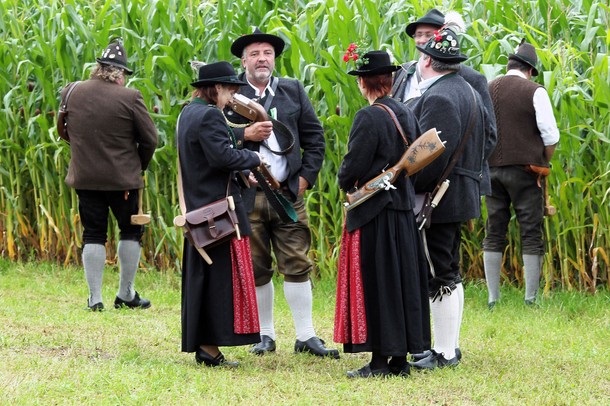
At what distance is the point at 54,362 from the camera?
6.70 metres

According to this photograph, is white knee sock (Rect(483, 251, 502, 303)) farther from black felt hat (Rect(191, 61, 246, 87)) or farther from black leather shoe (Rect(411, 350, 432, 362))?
black felt hat (Rect(191, 61, 246, 87))

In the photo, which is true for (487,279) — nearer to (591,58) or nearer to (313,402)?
(591,58)

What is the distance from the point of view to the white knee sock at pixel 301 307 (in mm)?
7352

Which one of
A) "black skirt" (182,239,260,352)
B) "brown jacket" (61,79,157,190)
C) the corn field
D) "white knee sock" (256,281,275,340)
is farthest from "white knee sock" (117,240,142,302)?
"black skirt" (182,239,260,352)

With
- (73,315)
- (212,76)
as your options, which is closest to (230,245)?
(212,76)

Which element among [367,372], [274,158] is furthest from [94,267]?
[367,372]

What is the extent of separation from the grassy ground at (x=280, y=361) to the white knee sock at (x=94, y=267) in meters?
0.18

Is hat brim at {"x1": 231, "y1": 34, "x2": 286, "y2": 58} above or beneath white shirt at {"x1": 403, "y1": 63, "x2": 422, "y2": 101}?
above

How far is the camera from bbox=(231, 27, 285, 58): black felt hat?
284 inches

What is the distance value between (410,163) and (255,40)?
1489mm

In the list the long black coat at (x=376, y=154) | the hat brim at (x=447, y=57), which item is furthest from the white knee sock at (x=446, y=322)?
the hat brim at (x=447, y=57)

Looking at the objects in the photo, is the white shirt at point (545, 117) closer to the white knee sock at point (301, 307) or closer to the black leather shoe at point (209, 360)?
the white knee sock at point (301, 307)

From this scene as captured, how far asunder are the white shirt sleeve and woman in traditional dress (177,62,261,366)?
9.27 ft

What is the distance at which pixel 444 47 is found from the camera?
6656 millimetres
